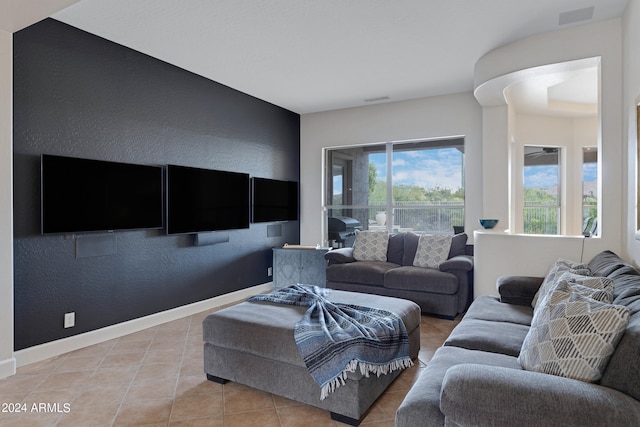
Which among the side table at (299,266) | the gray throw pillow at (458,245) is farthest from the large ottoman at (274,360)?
the side table at (299,266)

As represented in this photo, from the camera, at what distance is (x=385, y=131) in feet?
18.6

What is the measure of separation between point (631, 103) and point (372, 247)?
3.07 metres

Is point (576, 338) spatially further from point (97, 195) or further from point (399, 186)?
point (399, 186)

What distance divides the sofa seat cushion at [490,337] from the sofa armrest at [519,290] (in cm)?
57

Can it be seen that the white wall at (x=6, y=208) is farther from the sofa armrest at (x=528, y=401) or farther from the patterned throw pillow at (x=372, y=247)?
the patterned throw pillow at (x=372, y=247)

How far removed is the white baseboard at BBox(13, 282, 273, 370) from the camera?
9.73 ft

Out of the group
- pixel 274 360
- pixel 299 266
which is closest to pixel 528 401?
pixel 274 360

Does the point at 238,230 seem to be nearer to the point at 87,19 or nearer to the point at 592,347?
the point at 87,19

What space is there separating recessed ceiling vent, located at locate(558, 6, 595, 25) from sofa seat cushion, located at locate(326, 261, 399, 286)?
2.94 meters

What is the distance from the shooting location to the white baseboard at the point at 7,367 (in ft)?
8.83

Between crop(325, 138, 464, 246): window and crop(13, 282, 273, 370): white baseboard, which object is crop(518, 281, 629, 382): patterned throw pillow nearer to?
crop(13, 282, 273, 370): white baseboard

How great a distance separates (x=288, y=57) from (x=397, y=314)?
109 inches

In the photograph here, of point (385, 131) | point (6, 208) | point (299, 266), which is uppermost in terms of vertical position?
point (385, 131)

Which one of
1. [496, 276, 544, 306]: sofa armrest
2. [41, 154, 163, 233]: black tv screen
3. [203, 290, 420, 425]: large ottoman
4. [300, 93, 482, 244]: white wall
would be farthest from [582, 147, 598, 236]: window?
[41, 154, 163, 233]: black tv screen
